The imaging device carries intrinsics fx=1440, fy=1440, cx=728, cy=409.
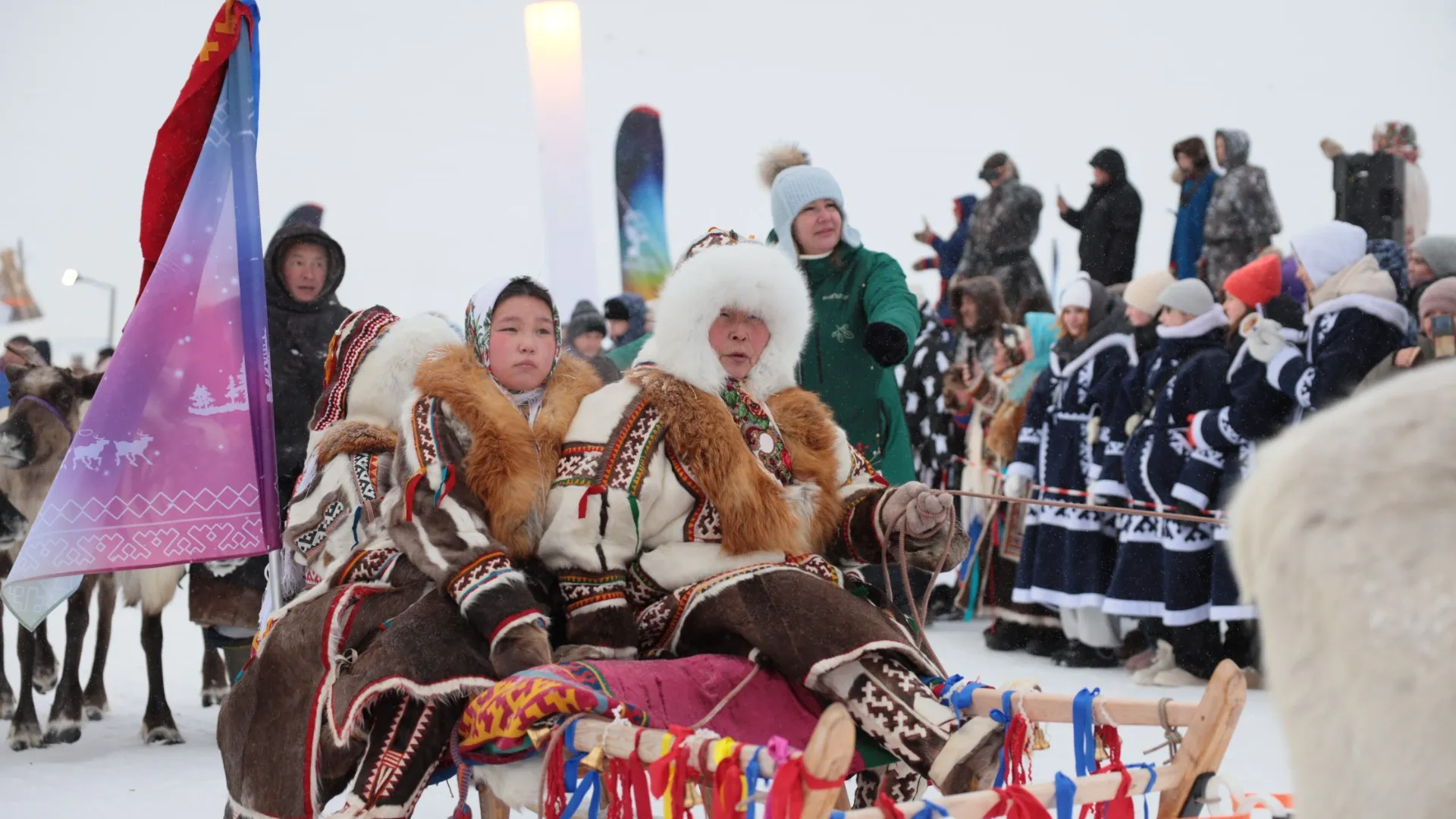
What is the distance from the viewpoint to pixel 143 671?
6652mm

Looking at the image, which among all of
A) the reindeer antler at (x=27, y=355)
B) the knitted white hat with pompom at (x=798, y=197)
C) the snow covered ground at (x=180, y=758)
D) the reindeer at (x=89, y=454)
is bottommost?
the snow covered ground at (x=180, y=758)

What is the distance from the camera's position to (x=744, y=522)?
2730 mm

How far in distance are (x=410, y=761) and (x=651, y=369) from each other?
0.92m

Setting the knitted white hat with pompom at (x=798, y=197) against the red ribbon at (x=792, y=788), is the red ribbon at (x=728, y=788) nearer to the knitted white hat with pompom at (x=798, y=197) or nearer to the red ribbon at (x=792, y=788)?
the red ribbon at (x=792, y=788)

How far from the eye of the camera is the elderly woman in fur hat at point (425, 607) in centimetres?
247

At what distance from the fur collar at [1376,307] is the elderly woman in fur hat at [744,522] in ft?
8.04

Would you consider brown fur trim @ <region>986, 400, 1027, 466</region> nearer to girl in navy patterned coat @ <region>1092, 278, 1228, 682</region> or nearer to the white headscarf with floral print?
girl in navy patterned coat @ <region>1092, 278, 1228, 682</region>

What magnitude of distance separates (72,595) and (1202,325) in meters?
4.44

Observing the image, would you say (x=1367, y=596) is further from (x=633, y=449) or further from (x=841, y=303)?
(x=841, y=303)

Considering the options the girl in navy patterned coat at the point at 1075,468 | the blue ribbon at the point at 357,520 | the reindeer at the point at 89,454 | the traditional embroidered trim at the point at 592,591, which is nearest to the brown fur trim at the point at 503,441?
the traditional embroidered trim at the point at 592,591

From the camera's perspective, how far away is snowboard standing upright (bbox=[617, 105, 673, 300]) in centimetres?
1013

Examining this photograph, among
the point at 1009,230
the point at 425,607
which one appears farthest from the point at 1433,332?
the point at 1009,230

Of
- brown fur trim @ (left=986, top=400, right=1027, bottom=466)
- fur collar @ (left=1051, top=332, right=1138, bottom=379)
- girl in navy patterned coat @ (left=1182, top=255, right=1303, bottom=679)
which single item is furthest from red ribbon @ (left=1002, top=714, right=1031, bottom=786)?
brown fur trim @ (left=986, top=400, right=1027, bottom=466)

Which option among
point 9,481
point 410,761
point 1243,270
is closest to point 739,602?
point 410,761
